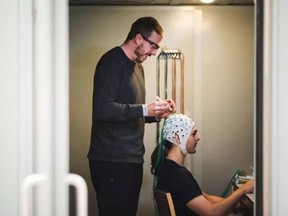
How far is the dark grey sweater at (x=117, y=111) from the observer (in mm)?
2352

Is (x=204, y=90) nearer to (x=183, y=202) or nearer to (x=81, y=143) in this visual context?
(x=81, y=143)

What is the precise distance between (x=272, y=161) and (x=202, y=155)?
6.95ft

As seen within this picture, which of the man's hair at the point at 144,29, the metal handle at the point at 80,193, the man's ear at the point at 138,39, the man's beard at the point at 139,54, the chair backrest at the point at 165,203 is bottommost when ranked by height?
the chair backrest at the point at 165,203

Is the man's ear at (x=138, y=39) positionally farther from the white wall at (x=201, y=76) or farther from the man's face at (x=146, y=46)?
the white wall at (x=201, y=76)

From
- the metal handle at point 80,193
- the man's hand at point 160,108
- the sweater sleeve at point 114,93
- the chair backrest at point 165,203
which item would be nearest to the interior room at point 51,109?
the metal handle at point 80,193

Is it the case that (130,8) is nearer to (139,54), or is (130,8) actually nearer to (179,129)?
(139,54)

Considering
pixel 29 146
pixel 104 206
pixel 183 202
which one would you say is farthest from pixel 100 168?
pixel 29 146

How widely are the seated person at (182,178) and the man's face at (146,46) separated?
429mm

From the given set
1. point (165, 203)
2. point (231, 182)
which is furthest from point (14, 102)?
point (231, 182)

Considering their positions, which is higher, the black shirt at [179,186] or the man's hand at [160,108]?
the man's hand at [160,108]

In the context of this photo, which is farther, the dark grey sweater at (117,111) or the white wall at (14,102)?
the dark grey sweater at (117,111)

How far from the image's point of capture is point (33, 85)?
1.11 meters

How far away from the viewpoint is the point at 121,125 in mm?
2514

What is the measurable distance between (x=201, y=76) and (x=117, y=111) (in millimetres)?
1149
